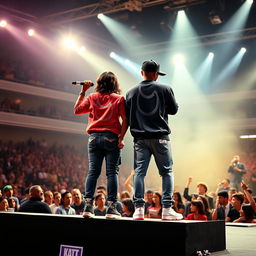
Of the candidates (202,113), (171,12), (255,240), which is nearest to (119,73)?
(202,113)

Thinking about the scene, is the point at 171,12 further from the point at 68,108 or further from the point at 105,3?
the point at 68,108

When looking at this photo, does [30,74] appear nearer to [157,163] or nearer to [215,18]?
[215,18]

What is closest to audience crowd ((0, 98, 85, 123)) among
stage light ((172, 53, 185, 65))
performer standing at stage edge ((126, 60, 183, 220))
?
stage light ((172, 53, 185, 65))

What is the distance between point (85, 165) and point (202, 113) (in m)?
6.85

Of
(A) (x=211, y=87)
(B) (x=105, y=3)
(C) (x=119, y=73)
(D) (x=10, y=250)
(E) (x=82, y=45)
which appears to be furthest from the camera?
(C) (x=119, y=73)

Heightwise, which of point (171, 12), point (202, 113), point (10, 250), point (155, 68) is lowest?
point (10, 250)

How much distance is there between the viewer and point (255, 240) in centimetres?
544

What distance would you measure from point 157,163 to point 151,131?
1.13ft

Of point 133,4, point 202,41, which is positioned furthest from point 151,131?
point 202,41

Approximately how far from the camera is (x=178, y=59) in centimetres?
2186

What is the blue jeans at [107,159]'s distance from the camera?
4547mm

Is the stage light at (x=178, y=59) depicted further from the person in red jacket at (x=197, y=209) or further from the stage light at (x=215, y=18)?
the person in red jacket at (x=197, y=209)

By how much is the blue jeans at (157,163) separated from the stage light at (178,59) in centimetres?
1747

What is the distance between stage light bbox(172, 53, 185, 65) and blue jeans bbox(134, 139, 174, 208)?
688 inches
